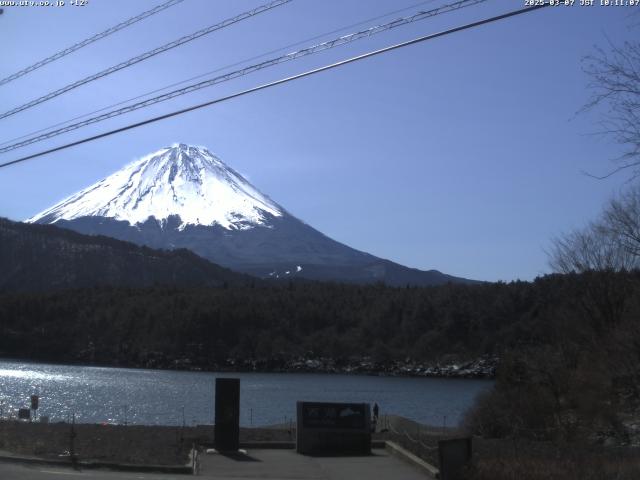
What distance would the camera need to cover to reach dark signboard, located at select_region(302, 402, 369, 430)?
2445 cm

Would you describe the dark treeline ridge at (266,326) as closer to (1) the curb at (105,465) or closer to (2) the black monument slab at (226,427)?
(2) the black monument slab at (226,427)

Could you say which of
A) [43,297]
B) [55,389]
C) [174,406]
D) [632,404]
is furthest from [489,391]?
[43,297]

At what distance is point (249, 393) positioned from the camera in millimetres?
85500

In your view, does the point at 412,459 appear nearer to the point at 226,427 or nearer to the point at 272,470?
the point at 272,470

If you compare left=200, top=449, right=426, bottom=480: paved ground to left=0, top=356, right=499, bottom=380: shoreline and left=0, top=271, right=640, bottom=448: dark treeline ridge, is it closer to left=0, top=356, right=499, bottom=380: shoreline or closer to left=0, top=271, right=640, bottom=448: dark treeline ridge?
left=0, top=271, right=640, bottom=448: dark treeline ridge

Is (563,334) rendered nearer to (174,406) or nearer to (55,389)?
(174,406)

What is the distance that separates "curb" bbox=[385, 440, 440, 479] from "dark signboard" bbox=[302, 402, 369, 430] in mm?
1069

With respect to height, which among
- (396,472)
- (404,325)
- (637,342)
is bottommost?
(396,472)

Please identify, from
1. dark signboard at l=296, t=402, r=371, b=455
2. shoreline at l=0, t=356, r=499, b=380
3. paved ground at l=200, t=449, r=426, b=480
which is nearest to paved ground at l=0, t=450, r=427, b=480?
paved ground at l=200, t=449, r=426, b=480

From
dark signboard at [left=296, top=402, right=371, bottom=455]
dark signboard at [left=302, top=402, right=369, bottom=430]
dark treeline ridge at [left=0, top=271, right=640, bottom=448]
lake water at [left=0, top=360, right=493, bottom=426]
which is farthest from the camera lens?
A: dark treeline ridge at [left=0, top=271, right=640, bottom=448]

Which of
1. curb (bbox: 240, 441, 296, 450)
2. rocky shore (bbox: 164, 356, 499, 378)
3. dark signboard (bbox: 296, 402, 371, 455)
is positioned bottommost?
curb (bbox: 240, 441, 296, 450)

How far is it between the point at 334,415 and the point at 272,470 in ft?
14.1

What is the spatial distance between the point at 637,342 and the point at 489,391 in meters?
5.90

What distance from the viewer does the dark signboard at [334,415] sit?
2445 cm
